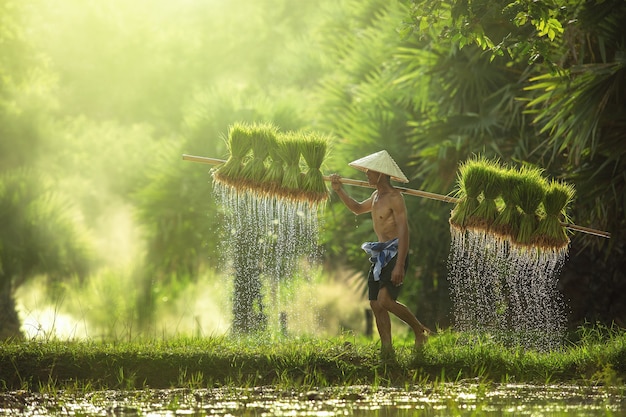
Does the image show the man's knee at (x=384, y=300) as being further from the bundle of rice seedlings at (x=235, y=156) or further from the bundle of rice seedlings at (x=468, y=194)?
the bundle of rice seedlings at (x=235, y=156)

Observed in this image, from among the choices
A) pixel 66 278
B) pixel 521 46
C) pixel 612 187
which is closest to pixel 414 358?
pixel 521 46

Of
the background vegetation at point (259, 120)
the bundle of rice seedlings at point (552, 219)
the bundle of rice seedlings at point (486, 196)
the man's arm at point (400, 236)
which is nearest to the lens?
the man's arm at point (400, 236)

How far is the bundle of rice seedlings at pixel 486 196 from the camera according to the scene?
10078 millimetres

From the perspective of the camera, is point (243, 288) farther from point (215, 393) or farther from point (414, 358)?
point (215, 393)

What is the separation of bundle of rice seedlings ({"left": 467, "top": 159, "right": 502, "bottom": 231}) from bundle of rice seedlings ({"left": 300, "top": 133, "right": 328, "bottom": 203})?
4.90 feet

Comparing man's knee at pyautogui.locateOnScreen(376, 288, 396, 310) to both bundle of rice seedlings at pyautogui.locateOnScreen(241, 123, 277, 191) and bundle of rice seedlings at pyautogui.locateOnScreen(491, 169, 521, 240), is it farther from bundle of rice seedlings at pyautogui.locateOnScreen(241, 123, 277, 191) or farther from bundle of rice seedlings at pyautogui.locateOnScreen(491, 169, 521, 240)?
bundle of rice seedlings at pyautogui.locateOnScreen(241, 123, 277, 191)

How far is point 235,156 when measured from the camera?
388 inches

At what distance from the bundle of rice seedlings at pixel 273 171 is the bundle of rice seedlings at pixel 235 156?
0.23 m

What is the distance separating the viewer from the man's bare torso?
977 cm

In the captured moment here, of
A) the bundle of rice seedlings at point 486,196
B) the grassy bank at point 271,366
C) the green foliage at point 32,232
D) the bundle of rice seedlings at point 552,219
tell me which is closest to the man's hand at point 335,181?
the bundle of rice seedlings at point 486,196

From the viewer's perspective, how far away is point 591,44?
12.7 m

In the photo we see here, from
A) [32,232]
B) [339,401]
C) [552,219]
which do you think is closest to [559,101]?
[552,219]

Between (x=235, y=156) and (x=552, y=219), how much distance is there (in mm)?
3221

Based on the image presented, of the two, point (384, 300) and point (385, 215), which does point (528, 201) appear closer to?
point (385, 215)
